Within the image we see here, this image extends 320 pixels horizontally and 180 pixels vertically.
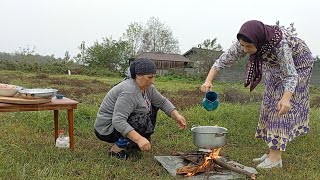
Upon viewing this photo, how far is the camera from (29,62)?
27.9 m

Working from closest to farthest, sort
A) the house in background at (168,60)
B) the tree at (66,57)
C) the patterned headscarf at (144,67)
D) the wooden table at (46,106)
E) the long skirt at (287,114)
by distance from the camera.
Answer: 1. the wooden table at (46,106)
2. the patterned headscarf at (144,67)
3. the long skirt at (287,114)
4. the tree at (66,57)
5. the house in background at (168,60)

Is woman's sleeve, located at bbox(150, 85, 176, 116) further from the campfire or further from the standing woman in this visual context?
the campfire

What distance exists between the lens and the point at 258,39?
329cm

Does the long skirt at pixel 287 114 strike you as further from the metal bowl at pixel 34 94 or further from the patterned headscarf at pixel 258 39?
the metal bowl at pixel 34 94

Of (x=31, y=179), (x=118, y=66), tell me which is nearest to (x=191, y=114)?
(x=31, y=179)

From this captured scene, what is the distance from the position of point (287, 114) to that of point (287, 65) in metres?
0.52

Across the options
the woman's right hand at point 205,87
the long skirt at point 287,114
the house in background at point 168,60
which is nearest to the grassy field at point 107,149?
the long skirt at point 287,114

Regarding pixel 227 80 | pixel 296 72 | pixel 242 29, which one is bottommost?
pixel 227 80

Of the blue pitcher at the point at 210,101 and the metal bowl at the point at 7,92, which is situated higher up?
the metal bowl at the point at 7,92

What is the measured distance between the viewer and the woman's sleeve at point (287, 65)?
3.33 metres

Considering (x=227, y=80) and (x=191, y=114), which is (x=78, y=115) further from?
(x=227, y=80)

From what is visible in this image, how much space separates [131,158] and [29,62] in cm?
2600

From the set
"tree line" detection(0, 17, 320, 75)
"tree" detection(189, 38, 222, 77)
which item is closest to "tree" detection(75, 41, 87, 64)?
"tree line" detection(0, 17, 320, 75)

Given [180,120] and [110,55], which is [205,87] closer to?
[180,120]
